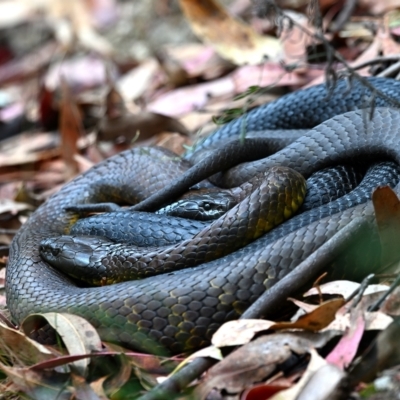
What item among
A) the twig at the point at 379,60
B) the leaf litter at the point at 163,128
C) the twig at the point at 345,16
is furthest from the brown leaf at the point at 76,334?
the twig at the point at 379,60

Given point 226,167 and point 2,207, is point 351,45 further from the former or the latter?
point 2,207

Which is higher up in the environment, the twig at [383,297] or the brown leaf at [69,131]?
the twig at [383,297]

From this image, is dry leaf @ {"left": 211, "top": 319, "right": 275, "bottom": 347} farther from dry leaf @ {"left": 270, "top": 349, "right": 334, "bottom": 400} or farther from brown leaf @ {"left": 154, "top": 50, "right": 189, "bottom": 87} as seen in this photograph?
brown leaf @ {"left": 154, "top": 50, "right": 189, "bottom": 87}

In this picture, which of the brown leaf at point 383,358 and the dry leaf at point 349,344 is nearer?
the brown leaf at point 383,358

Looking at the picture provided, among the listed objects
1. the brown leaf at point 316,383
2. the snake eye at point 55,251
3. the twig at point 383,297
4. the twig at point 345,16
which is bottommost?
the snake eye at point 55,251

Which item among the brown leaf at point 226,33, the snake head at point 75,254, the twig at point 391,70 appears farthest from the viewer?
the brown leaf at point 226,33

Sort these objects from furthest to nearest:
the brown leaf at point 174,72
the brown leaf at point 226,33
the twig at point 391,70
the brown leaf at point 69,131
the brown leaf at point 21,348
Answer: the brown leaf at point 174,72
the brown leaf at point 69,131
the brown leaf at point 226,33
the twig at point 391,70
the brown leaf at point 21,348

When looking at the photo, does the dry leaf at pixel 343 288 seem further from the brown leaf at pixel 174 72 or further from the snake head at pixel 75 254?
the brown leaf at pixel 174 72

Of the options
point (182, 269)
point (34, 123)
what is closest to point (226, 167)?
point (182, 269)

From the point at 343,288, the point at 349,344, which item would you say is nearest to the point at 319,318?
the point at 349,344

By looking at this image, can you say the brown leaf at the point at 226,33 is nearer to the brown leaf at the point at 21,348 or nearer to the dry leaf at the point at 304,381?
the brown leaf at the point at 21,348

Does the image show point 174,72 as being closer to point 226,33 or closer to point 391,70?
point 226,33
